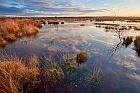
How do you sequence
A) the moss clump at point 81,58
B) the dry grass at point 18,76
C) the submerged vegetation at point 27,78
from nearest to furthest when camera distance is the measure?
1. the submerged vegetation at point 27,78
2. the dry grass at point 18,76
3. the moss clump at point 81,58

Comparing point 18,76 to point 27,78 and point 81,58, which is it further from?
point 81,58

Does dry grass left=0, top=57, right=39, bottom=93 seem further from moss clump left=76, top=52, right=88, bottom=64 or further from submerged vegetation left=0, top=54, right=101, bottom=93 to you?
moss clump left=76, top=52, right=88, bottom=64

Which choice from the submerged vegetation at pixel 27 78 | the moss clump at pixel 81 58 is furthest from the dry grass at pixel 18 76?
the moss clump at pixel 81 58

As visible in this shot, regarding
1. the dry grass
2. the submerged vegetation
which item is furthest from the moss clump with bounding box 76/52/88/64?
the dry grass

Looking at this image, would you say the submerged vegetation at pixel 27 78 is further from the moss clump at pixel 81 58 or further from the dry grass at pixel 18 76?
the moss clump at pixel 81 58

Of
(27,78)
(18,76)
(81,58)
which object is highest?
(18,76)

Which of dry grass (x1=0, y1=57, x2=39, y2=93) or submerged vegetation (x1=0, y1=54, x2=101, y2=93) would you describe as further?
dry grass (x1=0, y1=57, x2=39, y2=93)

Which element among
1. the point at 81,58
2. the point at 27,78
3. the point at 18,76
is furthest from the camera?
the point at 81,58

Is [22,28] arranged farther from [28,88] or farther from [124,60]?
[28,88]

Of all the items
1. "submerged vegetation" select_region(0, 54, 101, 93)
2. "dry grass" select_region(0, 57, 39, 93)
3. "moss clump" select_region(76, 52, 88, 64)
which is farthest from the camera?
"moss clump" select_region(76, 52, 88, 64)

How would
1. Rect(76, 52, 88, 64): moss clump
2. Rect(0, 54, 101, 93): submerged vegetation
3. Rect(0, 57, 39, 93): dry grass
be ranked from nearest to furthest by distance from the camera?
Rect(0, 54, 101, 93): submerged vegetation
Rect(0, 57, 39, 93): dry grass
Rect(76, 52, 88, 64): moss clump

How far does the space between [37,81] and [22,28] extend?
83.5 ft

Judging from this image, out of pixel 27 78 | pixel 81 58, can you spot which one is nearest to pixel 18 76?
pixel 27 78

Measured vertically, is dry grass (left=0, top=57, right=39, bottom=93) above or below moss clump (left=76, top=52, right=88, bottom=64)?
above
